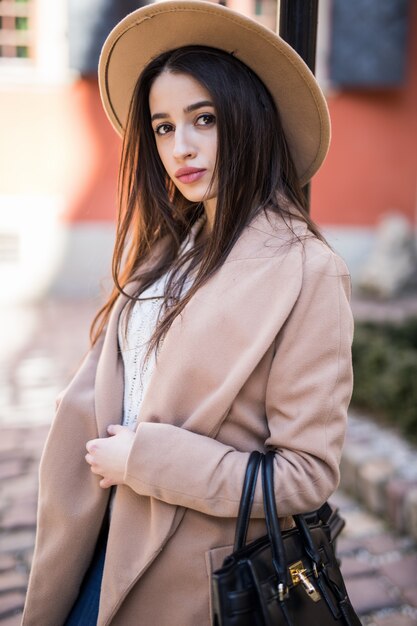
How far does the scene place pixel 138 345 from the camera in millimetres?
1591

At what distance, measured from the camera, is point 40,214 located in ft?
27.0

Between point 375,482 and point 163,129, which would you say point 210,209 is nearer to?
point 163,129

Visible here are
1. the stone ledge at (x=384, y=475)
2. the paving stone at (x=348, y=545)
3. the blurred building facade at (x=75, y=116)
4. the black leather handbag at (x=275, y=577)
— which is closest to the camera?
the black leather handbag at (x=275, y=577)

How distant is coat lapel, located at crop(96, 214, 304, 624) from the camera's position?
1.34 m

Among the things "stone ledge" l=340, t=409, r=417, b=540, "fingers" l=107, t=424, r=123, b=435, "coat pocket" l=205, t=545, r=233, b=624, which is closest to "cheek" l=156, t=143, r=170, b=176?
"fingers" l=107, t=424, r=123, b=435

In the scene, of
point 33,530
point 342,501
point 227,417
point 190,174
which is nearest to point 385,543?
point 342,501

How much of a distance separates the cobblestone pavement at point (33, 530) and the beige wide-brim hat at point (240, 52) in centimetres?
170

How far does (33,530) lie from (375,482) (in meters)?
1.56

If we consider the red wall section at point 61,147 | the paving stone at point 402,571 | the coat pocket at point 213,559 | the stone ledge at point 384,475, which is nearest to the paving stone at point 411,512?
the stone ledge at point 384,475

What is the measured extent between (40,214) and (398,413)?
5.70m

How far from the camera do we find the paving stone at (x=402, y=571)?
2.65 m

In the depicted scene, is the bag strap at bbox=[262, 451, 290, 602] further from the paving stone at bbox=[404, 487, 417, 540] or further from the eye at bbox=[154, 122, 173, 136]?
the paving stone at bbox=[404, 487, 417, 540]

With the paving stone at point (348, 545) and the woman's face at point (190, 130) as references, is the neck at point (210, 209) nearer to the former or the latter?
the woman's face at point (190, 130)

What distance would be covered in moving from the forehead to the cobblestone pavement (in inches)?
74.8
